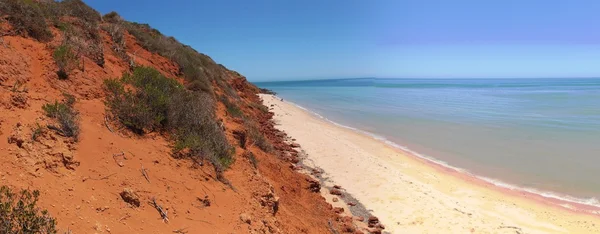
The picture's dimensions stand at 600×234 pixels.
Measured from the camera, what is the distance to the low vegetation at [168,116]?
6434mm

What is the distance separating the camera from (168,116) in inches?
280

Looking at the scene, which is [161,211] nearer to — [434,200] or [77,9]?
[434,200]

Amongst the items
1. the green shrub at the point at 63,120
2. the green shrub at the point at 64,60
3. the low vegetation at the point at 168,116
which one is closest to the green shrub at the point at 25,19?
the green shrub at the point at 64,60

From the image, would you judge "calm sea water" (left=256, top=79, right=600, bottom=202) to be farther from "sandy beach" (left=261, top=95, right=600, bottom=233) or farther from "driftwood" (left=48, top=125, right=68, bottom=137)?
"driftwood" (left=48, top=125, right=68, bottom=137)

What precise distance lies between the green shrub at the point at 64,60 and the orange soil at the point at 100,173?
0.13 m

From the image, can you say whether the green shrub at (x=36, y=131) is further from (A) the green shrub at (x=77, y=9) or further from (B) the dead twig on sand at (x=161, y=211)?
(A) the green shrub at (x=77, y=9)

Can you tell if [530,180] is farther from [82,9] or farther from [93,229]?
[82,9]

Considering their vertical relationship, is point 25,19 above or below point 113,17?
below

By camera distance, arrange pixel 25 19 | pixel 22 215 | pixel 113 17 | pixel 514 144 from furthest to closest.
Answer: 1. pixel 514 144
2. pixel 113 17
3. pixel 25 19
4. pixel 22 215

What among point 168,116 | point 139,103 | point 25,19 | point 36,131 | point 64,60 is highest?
point 25,19

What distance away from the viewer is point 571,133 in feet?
64.2

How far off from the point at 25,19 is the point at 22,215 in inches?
236

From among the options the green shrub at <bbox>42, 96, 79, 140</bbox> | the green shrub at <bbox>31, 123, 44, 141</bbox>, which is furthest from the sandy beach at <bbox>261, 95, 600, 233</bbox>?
the green shrub at <bbox>31, 123, 44, 141</bbox>

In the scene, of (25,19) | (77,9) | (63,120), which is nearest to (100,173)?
(63,120)
